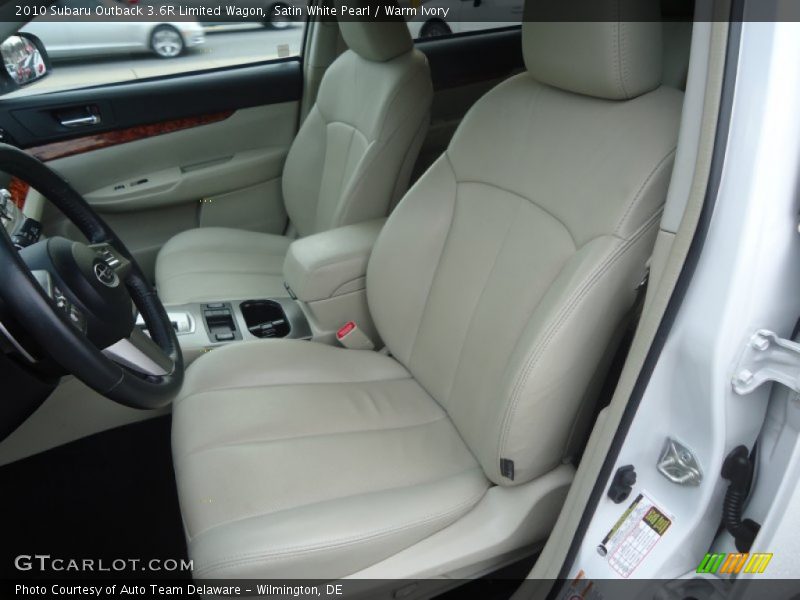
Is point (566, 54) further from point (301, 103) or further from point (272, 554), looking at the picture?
point (301, 103)

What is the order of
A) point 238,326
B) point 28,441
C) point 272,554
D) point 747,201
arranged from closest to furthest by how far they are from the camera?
point 747,201 < point 272,554 < point 28,441 < point 238,326

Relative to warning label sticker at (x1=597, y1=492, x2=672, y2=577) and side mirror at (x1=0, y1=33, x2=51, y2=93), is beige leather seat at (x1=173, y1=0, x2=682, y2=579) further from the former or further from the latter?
side mirror at (x1=0, y1=33, x2=51, y2=93)

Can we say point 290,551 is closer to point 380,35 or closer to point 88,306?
point 88,306

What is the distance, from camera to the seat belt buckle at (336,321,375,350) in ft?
5.28

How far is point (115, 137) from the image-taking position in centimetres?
208

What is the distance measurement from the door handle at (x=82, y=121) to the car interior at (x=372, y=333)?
0.03 meters

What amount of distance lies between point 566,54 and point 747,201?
409 mm

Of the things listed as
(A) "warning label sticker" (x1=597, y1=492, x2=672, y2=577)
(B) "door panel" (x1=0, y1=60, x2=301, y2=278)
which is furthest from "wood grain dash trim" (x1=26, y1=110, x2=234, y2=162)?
(A) "warning label sticker" (x1=597, y1=492, x2=672, y2=577)

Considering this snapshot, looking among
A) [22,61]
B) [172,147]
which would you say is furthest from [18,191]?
[172,147]

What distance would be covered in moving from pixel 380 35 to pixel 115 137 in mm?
906

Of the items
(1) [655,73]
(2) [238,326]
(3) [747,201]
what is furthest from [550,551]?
(2) [238,326]

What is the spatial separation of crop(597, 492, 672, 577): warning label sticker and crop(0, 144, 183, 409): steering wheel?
0.72 meters

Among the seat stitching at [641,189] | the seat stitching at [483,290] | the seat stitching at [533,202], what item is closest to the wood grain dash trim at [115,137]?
the seat stitching at [533,202]

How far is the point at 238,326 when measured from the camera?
5.41ft
